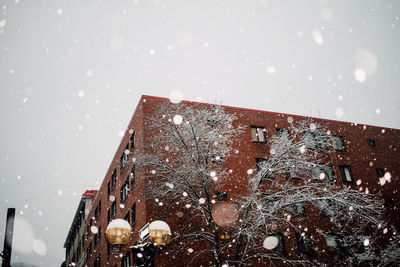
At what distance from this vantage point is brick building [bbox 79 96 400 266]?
20106 mm

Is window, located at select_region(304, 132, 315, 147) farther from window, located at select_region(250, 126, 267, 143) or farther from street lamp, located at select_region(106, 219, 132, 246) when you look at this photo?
street lamp, located at select_region(106, 219, 132, 246)

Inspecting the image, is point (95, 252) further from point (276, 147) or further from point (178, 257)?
point (276, 147)

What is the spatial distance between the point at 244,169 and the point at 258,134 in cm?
346

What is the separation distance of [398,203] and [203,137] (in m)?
19.7

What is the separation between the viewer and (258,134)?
24.6 m

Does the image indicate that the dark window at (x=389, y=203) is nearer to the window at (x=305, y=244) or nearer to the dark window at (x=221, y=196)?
the window at (x=305, y=244)

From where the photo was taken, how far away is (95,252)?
3309 centimetres

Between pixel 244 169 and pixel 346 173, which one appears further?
pixel 346 173

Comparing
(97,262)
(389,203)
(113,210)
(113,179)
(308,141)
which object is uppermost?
(113,179)

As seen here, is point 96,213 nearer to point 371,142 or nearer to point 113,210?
point 113,210

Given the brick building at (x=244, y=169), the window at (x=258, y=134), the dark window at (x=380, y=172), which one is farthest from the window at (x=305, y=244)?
the dark window at (x=380, y=172)

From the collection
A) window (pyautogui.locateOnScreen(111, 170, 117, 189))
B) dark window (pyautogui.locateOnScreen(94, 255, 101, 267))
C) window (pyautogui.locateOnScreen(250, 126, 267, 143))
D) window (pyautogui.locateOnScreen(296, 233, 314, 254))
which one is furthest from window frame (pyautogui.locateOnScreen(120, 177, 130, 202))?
window (pyautogui.locateOnScreen(296, 233, 314, 254))

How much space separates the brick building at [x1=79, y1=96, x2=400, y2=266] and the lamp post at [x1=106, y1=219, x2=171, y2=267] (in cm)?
1042

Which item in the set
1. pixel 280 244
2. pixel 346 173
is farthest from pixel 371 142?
pixel 280 244
